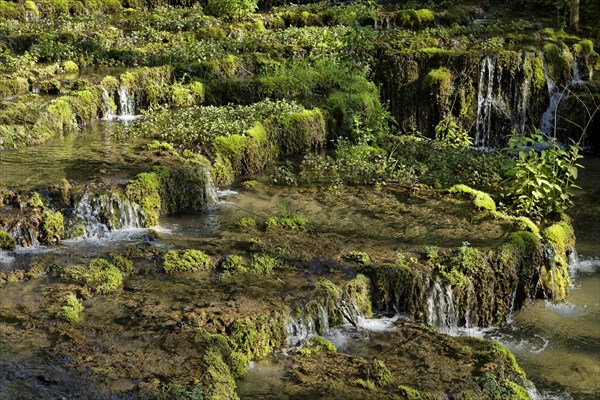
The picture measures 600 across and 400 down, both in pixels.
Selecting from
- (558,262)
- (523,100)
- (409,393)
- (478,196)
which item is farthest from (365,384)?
(523,100)

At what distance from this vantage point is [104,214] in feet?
38.4

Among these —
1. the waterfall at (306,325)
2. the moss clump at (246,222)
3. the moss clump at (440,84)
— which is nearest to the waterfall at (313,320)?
the waterfall at (306,325)

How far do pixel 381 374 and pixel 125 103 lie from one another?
11.0m

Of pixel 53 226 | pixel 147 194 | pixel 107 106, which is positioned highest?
pixel 107 106

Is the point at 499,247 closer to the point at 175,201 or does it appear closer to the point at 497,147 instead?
the point at 175,201

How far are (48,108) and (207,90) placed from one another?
12.7ft

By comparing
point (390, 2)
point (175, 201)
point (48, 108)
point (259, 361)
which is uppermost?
point (390, 2)

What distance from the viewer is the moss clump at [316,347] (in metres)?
8.78

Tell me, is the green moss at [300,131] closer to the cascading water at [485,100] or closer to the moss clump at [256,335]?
the cascading water at [485,100]

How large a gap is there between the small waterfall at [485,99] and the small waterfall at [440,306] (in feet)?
32.8

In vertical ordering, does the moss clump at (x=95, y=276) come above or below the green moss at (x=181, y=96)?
below

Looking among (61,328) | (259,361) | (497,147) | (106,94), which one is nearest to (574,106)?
(497,147)

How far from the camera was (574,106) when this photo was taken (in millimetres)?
19719

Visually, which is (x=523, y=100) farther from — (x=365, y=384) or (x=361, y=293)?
(x=365, y=384)
